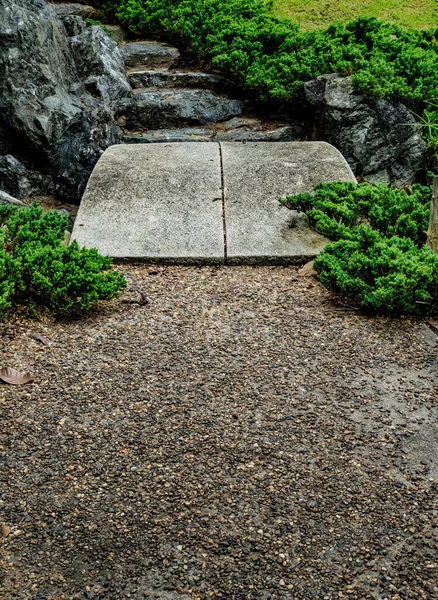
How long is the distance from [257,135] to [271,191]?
1.45 metres

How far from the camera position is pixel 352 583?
2303mm

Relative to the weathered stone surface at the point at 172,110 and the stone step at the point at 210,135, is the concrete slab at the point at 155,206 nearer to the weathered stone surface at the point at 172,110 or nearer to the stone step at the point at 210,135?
the stone step at the point at 210,135

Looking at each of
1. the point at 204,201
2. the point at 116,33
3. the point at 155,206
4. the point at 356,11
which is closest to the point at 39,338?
the point at 155,206

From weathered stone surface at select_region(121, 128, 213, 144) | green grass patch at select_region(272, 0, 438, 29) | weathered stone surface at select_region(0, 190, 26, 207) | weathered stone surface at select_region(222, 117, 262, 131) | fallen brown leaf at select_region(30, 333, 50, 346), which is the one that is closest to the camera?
fallen brown leaf at select_region(30, 333, 50, 346)

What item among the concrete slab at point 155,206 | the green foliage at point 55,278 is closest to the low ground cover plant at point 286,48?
the concrete slab at point 155,206

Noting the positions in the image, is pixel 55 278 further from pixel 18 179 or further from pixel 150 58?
pixel 150 58

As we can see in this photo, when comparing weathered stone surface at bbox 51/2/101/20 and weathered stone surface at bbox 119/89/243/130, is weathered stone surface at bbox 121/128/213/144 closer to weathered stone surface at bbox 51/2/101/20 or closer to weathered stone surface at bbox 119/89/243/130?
weathered stone surface at bbox 119/89/243/130

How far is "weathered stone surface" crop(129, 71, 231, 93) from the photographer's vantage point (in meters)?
7.37

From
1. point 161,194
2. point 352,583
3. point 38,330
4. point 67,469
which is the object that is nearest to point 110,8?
point 161,194

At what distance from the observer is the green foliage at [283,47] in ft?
21.1

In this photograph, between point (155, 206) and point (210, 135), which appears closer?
point (155, 206)

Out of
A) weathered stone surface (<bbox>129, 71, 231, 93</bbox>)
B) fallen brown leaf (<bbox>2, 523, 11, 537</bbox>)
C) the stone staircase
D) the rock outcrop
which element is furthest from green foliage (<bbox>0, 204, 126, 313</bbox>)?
weathered stone surface (<bbox>129, 71, 231, 93</bbox>)

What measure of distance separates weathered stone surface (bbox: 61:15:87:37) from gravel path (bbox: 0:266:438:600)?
4246 millimetres

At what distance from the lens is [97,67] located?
22.8 ft
